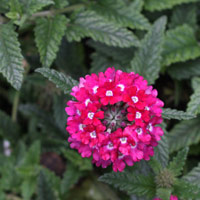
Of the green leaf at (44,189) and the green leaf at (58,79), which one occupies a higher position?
the green leaf at (58,79)

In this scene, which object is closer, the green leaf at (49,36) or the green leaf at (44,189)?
the green leaf at (49,36)

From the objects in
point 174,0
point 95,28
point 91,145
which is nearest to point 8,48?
point 95,28

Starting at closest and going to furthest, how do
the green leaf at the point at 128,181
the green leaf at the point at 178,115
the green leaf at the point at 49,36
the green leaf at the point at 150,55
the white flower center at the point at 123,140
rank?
the white flower center at the point at 123,140, the green leaf at the point at 178,115, the green leaf at the point at 128,181, the green leaf at the point at 49,36, the green leaf at the point at 150,55

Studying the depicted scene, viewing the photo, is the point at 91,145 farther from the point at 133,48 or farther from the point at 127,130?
the point at 133,48

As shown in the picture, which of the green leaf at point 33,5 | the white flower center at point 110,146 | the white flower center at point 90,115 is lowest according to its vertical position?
the white flower center at point 110,146

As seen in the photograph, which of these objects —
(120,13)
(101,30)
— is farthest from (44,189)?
(120,13)

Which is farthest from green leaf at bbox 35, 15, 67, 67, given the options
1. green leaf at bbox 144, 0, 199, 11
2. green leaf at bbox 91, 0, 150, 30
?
green leaf at bbox 144, 0, 199, 11

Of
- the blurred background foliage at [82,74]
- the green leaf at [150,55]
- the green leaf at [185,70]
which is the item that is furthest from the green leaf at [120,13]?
the green leaf at [185,70]

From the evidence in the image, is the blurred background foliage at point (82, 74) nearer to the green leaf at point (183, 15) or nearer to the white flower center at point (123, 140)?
the green leaf at point (183, 15)
